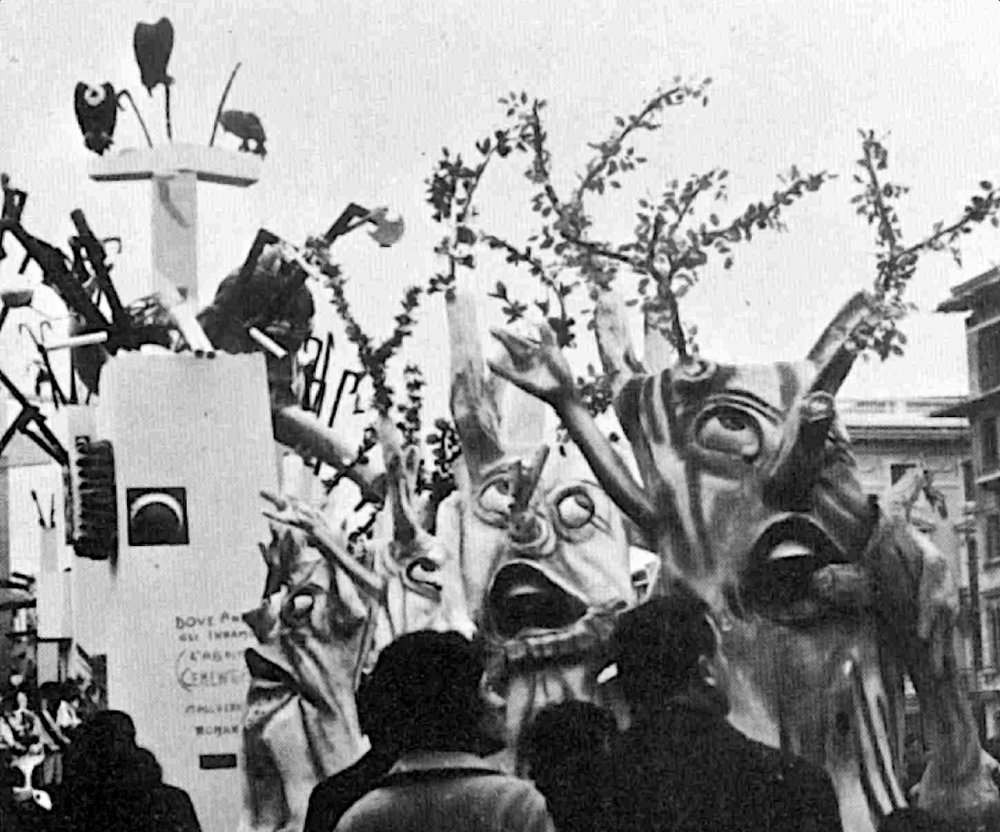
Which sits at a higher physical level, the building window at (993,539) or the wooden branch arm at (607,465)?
the wooden branch arm at (607,465)

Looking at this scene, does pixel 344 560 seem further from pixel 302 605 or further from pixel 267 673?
pixel 267 673

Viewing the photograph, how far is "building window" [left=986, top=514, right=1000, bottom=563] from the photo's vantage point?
6.12 m

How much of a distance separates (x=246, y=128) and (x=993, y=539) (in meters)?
2.08

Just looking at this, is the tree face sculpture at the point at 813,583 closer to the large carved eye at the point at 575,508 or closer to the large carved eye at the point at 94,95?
the large carved eye at the point at 575,508

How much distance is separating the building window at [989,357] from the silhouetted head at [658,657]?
1.30 meters

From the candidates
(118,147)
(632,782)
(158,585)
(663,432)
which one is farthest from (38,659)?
(632,782)

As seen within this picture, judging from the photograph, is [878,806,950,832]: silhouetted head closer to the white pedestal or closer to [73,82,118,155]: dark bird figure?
the white pedestal

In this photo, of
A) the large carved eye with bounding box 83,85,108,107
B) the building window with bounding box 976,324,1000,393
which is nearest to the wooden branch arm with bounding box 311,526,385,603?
the large carved eye with bounding box 83,85,108,107

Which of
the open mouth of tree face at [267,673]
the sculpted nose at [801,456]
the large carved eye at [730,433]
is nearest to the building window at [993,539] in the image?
the sculpted nose at [801,456]

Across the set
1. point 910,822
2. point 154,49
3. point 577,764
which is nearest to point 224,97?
point 154,49

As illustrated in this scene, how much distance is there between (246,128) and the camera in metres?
6.72

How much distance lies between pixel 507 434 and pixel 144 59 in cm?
127

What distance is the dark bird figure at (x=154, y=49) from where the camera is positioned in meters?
6.56

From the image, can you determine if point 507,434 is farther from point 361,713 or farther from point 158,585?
point 361,713
